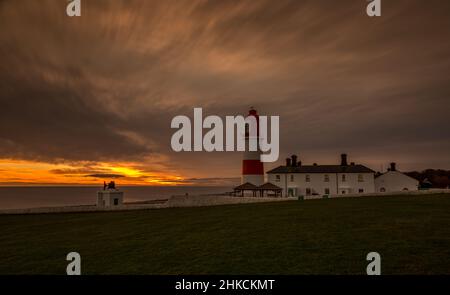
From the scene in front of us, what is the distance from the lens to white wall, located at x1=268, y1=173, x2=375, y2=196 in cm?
5172

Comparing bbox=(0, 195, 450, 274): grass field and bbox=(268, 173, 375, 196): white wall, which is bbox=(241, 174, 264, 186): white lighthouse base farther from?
bbox=(0, 195, 450, 274): grass field

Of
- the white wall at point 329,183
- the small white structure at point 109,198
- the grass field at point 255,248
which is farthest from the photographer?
the white wall at point 329,183

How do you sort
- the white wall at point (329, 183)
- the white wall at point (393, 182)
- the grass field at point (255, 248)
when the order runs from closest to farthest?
1. the grass field at point (255, 248)
2. the white wall at point (329, 183)
3. the white wall at point (393, 182)

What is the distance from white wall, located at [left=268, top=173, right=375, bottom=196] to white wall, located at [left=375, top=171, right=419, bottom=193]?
2.57 metres

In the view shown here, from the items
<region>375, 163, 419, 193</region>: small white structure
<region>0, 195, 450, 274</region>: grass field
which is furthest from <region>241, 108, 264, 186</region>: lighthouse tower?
<region>0, 195, 450, 274</region>: grass field

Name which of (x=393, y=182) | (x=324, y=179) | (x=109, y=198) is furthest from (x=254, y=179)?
(x=393, y=182)

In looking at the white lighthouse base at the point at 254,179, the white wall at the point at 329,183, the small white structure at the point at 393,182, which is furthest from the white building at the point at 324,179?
the white lighthouse base at the point at 254,179

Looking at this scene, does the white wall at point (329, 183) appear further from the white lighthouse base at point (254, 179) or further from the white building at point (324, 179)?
the white lighthouse base at point (254, 179)

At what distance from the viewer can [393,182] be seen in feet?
174

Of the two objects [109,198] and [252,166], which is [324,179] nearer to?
[252,166]

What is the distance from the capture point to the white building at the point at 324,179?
5178 centimetres

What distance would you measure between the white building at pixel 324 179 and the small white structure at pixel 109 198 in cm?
2755
